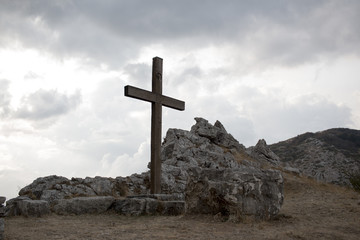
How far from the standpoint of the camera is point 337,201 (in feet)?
33.2

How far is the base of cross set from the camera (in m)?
8.92

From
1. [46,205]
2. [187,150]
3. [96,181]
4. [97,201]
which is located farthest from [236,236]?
[187,150]

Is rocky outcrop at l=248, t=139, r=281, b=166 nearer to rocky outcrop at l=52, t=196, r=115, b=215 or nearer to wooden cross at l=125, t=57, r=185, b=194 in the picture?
wooden cross at l=125, t=57, r=185, b=194

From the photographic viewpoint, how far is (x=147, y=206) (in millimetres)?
8984

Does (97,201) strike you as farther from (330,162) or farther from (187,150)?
(330,162)

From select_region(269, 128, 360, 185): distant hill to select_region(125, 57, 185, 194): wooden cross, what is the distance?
67.2ft

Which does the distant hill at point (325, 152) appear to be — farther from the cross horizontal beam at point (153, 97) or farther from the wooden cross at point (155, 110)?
the wooden cross at point (155, 110)

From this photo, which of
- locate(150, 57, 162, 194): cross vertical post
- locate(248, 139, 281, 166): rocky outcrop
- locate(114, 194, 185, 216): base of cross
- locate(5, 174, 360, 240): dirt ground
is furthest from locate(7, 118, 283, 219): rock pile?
locate(248, 139, 281, 166): rocky outcrop

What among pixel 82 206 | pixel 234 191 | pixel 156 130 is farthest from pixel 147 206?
pixel 234 191

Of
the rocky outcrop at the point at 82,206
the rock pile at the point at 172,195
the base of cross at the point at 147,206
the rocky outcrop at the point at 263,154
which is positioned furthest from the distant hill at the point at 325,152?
the rocky outcrop at the point at 82,206

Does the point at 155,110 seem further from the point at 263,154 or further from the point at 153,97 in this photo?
the point at 263,154

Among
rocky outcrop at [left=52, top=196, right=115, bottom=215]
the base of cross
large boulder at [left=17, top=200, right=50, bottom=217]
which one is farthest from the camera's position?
rocky outcrop at [left=52, top=196, right=115, bottom=215]

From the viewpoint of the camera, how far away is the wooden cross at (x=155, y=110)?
10.6 meters

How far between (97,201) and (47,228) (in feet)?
7.87
